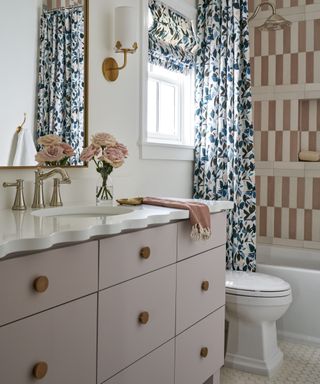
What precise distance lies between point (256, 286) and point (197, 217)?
0.88 metres

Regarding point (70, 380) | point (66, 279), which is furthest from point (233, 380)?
point (66, 279)

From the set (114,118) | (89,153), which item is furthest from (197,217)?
(114,118)

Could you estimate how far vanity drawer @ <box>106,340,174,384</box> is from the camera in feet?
6.04

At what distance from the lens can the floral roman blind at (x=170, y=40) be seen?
3114 millimetres

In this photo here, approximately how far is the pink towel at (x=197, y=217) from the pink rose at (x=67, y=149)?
47 centimetres

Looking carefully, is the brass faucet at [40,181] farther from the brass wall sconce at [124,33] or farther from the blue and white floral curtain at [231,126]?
the blue and white floral curtain at [231,126]

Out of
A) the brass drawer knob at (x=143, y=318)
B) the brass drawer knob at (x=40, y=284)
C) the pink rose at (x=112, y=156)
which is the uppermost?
the pink rose at (x=112, y=156)

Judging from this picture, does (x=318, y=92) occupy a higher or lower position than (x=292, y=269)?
higher

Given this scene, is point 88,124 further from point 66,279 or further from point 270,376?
point 270,376

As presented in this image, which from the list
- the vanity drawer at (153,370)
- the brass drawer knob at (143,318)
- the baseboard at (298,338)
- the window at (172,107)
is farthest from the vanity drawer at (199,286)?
the window at (172,107)

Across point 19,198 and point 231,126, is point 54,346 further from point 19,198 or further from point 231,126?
point 231,126

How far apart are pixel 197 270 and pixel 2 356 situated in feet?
3.73

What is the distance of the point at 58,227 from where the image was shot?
60.6 inches

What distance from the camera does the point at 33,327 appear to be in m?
1.42
